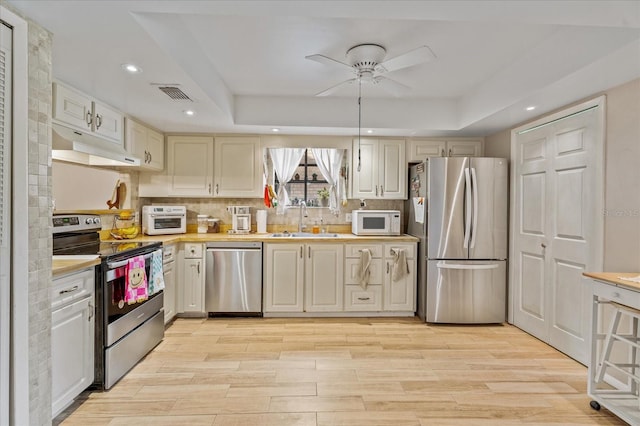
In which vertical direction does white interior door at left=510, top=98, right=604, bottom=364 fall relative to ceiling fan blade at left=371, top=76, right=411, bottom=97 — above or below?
below

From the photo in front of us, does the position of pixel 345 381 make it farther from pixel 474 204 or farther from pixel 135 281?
pixel 474 204

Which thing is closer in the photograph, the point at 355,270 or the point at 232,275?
the point at 232,275

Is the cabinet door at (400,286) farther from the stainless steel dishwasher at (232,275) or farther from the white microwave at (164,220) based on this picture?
the white microwave at (164,220)

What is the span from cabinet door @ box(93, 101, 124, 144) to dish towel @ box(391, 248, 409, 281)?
3046 mm

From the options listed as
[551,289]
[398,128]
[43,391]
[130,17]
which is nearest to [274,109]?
[398,128]

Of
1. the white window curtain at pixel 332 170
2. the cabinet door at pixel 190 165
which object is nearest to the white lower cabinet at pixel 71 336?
the cabinet door at pixel 190 165

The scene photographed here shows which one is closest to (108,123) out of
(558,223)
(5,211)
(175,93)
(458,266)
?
(175,93)

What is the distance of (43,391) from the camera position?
173 centimetres

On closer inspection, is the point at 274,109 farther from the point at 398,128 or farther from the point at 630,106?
the point at 630,106

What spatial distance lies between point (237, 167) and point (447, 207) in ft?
8.19

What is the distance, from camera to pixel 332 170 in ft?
14.2

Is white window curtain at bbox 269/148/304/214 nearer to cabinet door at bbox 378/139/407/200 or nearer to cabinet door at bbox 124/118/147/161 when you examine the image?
cabinet door at bbox 378/139/407/200

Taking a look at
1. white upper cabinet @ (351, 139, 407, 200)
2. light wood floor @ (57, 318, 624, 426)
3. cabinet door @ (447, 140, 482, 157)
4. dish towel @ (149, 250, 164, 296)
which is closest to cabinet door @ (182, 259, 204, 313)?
light wood floor @ (57, 318, 624, 426)

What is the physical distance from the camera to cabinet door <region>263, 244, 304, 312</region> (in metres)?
3.71
